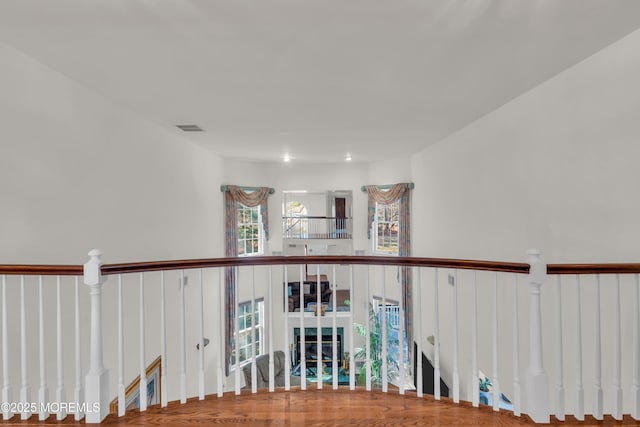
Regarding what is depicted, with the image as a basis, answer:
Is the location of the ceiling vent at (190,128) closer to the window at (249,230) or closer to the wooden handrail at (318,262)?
the wooden handrail at (318,262)

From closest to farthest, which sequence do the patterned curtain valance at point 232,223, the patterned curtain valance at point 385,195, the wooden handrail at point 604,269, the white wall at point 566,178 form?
1. the wooden handrail at point 604,269
2. the white wall at point 566,178
3. the patterned curtain valance at point 232,223
4. the patterned curtain valance at point 385,195

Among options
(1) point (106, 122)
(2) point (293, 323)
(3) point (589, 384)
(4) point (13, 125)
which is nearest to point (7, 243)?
(4) point (13, 125)

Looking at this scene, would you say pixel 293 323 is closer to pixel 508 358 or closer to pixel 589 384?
pixel 508 358

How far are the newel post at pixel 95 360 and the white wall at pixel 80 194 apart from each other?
0.77 metres

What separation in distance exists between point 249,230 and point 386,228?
310 centimetres

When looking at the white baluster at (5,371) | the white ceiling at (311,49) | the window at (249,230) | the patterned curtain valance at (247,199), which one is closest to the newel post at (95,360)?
the white baluster at (5,371)

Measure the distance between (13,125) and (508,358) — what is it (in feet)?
15.4

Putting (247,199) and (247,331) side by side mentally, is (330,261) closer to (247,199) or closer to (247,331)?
(247,199)

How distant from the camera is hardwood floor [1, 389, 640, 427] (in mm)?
1940

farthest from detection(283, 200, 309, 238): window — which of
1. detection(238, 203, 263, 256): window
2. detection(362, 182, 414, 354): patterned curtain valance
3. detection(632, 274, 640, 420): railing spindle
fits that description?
detection(632, 274, 640, 420): railing spindle

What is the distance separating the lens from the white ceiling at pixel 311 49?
1896 millimetres

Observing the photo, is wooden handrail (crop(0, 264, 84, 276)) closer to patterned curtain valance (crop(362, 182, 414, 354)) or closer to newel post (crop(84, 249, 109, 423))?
newel post (crop(84, 249, 109, 423))

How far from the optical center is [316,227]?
8.75 meters

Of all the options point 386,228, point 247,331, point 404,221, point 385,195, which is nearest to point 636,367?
point 404,221
